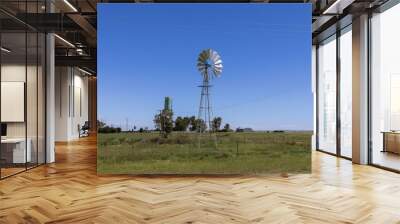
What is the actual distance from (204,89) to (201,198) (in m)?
2.33

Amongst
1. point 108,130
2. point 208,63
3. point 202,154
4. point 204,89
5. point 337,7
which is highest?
point 337,7

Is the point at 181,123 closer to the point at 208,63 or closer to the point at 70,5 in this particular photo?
the point at 208,63

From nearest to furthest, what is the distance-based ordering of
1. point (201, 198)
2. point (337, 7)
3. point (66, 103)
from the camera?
point (201, 198) → point (337, 7) → point (66, 103)

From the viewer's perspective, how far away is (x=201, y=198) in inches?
189

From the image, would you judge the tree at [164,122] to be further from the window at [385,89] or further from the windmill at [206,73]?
the window at [385,89]

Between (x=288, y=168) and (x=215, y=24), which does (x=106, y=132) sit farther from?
(x=288, y=168)

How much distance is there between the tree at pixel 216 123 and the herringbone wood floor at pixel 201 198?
844 mm

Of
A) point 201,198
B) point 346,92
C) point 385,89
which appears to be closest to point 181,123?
point 201,198

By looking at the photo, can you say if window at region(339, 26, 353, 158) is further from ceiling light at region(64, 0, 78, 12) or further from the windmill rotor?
ceiling light at region(64, 0, 78, 12)

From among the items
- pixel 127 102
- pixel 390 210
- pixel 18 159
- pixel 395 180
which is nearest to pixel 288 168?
pixel 395 180

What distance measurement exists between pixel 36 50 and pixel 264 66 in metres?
4.31

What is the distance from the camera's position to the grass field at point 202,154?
649cm

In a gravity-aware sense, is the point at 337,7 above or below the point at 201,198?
above

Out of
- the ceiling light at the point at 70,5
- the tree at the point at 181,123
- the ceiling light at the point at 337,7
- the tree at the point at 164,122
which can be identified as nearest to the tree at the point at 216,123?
the tree at the point at 181,123
